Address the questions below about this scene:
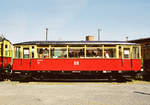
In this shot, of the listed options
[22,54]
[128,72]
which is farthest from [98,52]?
[22,54]

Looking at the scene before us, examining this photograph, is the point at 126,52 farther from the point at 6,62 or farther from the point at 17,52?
the point at 6,62

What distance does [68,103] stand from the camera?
6230 millimetres

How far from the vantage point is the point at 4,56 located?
13.6m

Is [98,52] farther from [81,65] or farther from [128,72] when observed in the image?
[128,72]

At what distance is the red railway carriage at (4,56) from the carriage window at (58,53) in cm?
392

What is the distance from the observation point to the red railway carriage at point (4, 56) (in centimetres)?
1300

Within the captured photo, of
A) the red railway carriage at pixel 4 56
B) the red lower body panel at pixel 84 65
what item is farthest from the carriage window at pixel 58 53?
the red railway carriage at pixel 4 56

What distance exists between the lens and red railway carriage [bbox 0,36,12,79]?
42.7 ft

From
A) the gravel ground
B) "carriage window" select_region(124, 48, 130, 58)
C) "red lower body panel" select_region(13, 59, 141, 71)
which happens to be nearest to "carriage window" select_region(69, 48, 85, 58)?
"red lower body panel" select_region(13, 59, 141, 71)

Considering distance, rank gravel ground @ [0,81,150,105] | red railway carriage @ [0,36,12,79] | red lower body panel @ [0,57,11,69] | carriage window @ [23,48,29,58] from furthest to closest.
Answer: red lower body panel @ [0,57,11,69], red railway carriage @ [0,36,12,79], carriage window @ [23,48,29,58], gravel ground @ [0,81,150,105]

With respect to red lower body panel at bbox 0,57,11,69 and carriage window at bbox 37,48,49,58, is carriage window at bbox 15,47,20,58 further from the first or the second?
carriage window at bbox 37,48,49,58

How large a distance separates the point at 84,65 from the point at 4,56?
267 inches

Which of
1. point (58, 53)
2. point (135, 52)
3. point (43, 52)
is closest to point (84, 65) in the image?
point (58, 53)

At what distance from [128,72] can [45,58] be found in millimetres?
6456
